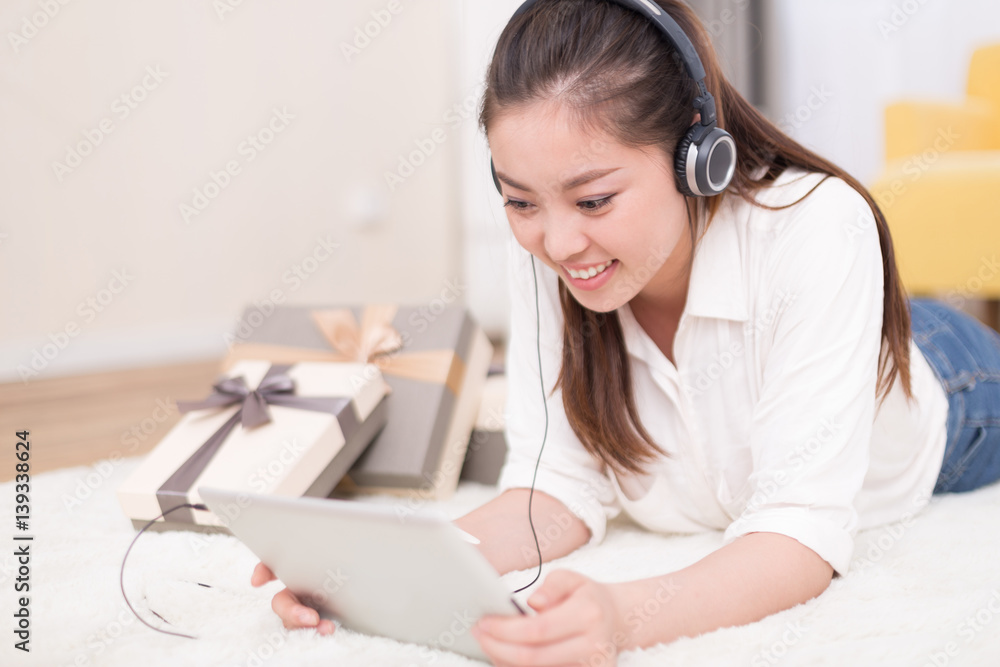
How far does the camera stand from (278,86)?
278 cm

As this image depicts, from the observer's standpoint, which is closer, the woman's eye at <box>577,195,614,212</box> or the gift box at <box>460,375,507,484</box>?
the woman's eye at <box>577,195,614,212</box>

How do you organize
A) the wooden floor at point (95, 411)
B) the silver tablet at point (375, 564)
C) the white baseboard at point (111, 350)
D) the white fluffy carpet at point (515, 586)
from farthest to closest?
the white baseboard at point (111, 350) < the wooden floor at point (95, 411) < the white fluffy carpet at point (515, 586) < the silver tablet at point (375, 564)

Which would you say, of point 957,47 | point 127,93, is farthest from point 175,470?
point 957,47

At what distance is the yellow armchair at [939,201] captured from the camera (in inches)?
78.5

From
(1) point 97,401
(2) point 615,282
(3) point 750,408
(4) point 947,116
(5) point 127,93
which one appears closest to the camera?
(2) point 615,282

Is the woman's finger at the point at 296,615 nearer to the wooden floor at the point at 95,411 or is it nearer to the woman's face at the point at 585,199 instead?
the woman's face at the point at 585,199

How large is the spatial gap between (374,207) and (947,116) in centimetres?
182

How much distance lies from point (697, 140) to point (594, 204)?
12cm

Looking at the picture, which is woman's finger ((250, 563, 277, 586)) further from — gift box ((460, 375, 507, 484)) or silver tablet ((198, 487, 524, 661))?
gift box ((460, 375, 507, 484))

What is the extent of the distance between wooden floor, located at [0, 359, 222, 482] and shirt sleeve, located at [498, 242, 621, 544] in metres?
0.85

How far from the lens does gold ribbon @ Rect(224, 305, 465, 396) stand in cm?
130

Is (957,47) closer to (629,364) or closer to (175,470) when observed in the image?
(629,364)

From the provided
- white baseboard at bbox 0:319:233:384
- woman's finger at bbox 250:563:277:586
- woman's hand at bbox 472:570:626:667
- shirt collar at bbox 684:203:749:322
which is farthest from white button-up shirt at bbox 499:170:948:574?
white baseboard at bbox 0:319:233:384

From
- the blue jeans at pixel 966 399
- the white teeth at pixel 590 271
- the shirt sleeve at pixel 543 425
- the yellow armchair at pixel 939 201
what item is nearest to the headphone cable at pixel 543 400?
the shirt sleeve at pixel 543 425
